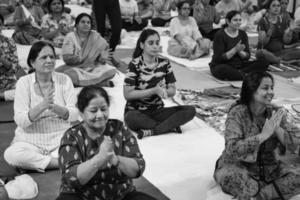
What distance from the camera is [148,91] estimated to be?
374 centimetres

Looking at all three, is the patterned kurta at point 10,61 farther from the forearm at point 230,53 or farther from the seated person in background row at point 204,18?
the seated person in background row at point 204,18

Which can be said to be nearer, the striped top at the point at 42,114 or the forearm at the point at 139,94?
the striped top at the point at 42,114

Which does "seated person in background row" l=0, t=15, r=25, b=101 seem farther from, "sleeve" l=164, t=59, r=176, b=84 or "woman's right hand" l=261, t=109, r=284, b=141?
"woman's right hand" l=261, t=109, r=284, b=141

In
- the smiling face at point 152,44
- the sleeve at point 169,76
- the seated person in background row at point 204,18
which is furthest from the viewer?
the seated person in background row at point 204,18

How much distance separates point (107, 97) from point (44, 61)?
0.97 metres

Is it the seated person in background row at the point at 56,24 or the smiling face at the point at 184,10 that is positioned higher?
the smiling face at the point at 184,10

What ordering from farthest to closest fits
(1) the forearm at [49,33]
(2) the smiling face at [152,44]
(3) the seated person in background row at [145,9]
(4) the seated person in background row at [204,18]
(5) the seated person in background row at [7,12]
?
(3) the seated person in background row at [145,9], (5) the seated person in background row at [7,12], (4) the seated person in background row at [204,18], (1) the forearm at [49,33], (2) the smiling face at [152,44]

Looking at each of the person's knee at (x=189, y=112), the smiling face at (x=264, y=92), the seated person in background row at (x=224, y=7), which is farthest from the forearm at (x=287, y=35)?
the smiling face at (x=264, y=92)

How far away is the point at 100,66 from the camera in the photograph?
16.8ft

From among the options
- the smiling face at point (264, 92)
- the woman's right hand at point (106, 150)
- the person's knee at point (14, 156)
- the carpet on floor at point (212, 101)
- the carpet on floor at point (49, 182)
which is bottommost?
the carpet on floor at point (49, 182)

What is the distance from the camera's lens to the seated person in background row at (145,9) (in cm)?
904

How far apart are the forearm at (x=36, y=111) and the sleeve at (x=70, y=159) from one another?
810 millimetres

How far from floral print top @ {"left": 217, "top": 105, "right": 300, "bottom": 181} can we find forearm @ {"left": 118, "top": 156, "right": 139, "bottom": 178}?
650mm

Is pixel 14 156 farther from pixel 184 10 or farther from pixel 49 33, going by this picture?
pixel 184 10
